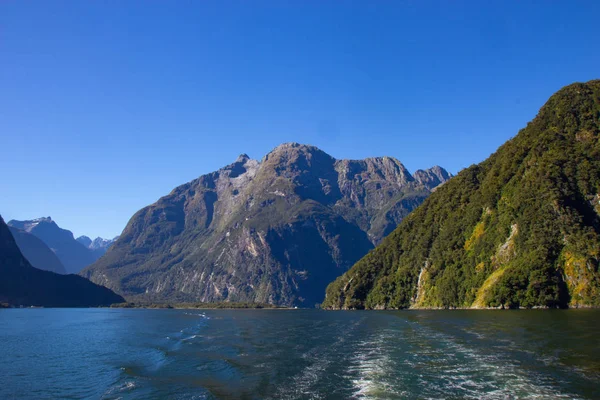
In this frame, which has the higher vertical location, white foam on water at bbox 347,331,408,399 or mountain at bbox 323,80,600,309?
mountain at bbox 323,80,600,309

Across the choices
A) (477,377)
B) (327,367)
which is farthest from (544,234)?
(327,367)

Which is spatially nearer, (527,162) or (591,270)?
(591,270)

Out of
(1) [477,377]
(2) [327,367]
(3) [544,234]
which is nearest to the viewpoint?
(1) [477,377]

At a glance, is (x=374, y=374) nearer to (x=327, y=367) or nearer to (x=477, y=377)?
(x=327, y=367)

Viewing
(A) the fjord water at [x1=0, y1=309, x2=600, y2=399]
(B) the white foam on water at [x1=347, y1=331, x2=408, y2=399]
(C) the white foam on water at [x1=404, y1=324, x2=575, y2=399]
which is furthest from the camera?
(A) the fjord water at [x1=0, y1=309, x2=600, y2=399]

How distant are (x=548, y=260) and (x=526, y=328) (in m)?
85.4

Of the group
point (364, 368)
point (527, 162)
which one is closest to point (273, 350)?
point (364, 368)

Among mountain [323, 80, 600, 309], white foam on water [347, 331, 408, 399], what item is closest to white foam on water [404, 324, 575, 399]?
white foam on water [347, 331, 408, 399]

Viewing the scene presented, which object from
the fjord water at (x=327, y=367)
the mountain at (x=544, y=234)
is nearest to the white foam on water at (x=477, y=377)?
the fjord water at (x=327, y=367)

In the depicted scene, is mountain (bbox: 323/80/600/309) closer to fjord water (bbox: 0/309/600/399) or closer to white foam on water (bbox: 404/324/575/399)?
fjord water (bbox: 0/309/600/399)

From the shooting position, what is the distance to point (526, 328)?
7581cm

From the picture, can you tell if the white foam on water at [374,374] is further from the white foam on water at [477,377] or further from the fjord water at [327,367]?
the white foam on water at [477,377]

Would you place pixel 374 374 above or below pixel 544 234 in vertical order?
below

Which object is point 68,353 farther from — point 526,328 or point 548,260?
point 548,260
